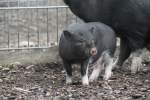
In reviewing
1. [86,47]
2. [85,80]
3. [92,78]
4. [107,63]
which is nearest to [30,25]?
[107,63]

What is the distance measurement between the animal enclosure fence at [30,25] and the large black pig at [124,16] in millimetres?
1932

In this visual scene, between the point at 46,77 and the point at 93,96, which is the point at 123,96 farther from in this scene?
the point at 46,77

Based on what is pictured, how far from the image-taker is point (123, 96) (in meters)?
5.88

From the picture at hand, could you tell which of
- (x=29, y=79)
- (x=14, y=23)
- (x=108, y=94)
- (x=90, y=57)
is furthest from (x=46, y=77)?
(x=14, y=23)

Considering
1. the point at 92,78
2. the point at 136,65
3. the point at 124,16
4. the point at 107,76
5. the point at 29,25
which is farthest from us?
the point at 29,25

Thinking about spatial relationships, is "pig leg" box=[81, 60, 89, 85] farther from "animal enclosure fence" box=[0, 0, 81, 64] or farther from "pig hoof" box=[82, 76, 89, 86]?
"animal enclosure fence" box=[0, 0, 81, 64]

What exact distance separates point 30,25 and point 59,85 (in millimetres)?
4653

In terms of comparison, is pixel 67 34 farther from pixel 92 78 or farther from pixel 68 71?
pixel 92 78

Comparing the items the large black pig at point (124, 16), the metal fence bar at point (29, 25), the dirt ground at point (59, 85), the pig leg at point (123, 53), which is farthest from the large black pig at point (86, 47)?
the metal fence bar at point (29, 25)

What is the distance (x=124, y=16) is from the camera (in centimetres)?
728

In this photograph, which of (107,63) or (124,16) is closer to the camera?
(107,63)

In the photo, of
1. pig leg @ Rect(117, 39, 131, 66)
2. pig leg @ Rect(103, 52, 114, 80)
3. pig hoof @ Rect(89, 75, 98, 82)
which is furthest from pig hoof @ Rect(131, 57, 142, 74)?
pig hoof @ Rect(89, 75, 98, 82)

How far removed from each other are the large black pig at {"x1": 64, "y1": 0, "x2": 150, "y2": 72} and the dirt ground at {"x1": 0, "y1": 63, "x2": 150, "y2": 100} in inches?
18.3

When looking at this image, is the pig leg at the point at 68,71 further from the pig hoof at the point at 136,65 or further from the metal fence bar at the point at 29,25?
the metal fence bar at the point at 29,25
